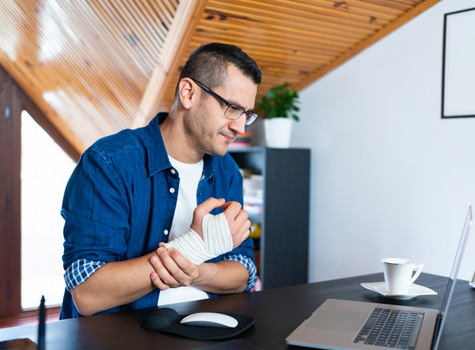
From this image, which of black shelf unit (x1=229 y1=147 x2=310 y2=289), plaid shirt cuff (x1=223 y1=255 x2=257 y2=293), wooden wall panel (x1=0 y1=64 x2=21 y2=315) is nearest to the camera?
plaid shirt cuff (x1=223 y1=255 x2=257 y2=293)

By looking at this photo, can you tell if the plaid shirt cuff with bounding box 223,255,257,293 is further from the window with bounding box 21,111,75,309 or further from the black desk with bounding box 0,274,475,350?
the window with bounding box 21,111,75,309

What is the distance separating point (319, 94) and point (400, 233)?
1.06 meters

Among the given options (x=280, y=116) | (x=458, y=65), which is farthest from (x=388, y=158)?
(x=280, y=116)

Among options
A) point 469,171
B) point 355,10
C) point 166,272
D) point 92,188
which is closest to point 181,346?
point 166,272

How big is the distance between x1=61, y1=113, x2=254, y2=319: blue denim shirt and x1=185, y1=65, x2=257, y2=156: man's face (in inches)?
4.8

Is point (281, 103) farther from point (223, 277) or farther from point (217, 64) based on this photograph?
point (223, 277)

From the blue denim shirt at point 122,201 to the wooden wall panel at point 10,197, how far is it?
312cm

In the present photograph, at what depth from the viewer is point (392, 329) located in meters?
1.06

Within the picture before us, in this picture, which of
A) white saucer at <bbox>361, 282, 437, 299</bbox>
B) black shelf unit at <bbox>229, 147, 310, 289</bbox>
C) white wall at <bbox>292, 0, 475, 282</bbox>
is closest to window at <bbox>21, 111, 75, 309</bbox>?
black shelf unit at <bbox>229, 147, 310, 289</bbox>

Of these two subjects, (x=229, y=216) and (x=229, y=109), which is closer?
(x=229, y=216)

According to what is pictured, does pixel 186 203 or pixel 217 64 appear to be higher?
pixel 217 64

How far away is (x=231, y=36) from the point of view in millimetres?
2686

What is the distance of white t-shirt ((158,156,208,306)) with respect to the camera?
4.90ft

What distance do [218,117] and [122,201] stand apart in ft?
1.29
